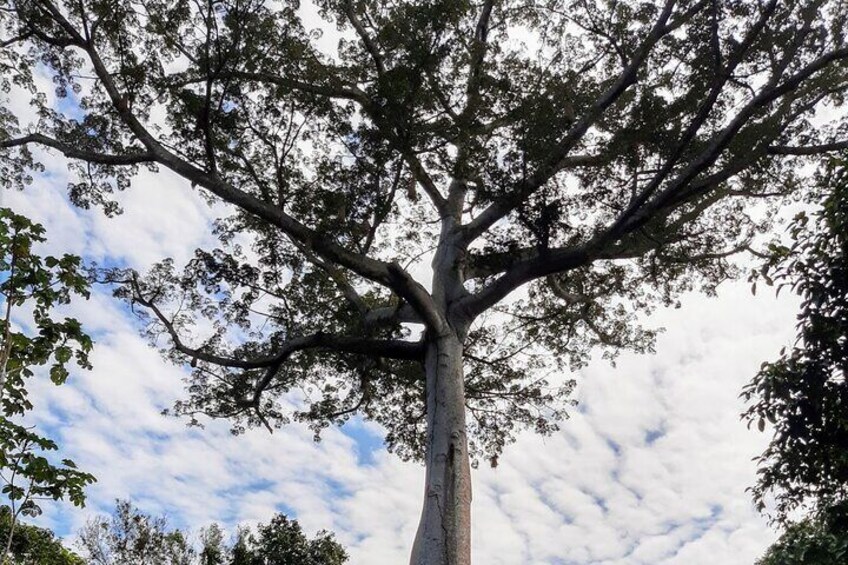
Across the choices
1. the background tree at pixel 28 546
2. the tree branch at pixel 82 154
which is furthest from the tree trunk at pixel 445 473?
the background tree at pixel 28 546

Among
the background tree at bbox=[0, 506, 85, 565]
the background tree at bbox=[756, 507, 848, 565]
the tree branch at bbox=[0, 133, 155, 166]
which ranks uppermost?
the tree branch at bbox=[0, 133, 155, 166]

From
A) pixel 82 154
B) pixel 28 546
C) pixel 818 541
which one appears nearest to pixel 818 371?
pixel 818 541

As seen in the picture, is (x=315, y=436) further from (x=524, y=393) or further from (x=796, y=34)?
(x=796, y=34)

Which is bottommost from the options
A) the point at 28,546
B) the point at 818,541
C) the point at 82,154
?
the point at 818,541

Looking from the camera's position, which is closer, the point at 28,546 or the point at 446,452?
the point at 446,452

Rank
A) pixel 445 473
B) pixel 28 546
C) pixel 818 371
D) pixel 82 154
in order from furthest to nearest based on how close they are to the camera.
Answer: pixel 28 546 < pixel 82 154 < pixel 445 473 < pixel 818 371

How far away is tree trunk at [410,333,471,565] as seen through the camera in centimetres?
578

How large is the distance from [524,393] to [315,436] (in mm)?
3538

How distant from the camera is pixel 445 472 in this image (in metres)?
6.20

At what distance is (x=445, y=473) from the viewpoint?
620cm

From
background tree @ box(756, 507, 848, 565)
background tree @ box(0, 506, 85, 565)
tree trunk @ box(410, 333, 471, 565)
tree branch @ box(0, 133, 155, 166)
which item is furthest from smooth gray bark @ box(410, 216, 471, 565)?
background tree @ box(0, 506, 85, 565)

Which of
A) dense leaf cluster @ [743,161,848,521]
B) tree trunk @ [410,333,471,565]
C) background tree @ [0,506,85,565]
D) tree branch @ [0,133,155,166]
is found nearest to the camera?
dense leaf cluster @ [743,161,848,521]

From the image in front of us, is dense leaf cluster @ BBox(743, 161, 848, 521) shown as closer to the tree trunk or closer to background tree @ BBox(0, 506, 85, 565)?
the tree trunk

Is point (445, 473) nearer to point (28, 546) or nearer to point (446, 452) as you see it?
point (446, 452)
